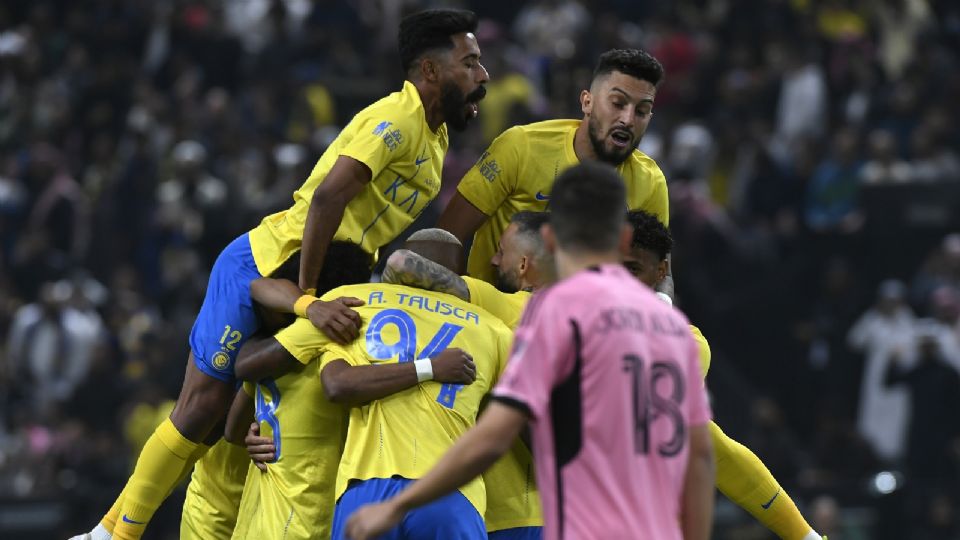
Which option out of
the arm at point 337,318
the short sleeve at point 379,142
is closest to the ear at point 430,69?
the short sleeve at point 379,142

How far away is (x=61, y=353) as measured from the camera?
55.0 ft

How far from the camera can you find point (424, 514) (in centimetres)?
677

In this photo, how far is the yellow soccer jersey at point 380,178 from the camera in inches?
304

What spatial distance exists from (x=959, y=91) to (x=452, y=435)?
12.9 meters

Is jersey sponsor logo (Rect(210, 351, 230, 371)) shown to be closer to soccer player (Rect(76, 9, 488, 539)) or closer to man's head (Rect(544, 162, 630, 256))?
soccer player (Rect(76, 9, 488, 539))

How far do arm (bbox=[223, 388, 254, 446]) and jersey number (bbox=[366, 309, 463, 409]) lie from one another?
116cm

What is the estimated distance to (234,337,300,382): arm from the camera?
7.50 meters

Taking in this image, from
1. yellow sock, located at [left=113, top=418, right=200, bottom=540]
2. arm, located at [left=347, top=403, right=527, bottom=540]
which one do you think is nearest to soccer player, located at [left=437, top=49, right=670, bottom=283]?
yellow sock, located at [left=113, top=418, right=200, bottom=540]

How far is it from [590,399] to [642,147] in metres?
12.2

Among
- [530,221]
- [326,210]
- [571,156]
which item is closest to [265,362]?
[326,210]

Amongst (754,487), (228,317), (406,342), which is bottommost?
(754,487)

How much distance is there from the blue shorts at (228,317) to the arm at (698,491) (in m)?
2.87

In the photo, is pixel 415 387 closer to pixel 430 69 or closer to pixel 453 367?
pixel 453 367

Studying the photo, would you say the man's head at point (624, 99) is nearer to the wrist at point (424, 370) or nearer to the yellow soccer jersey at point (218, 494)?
the wrist at point (424, 370)
